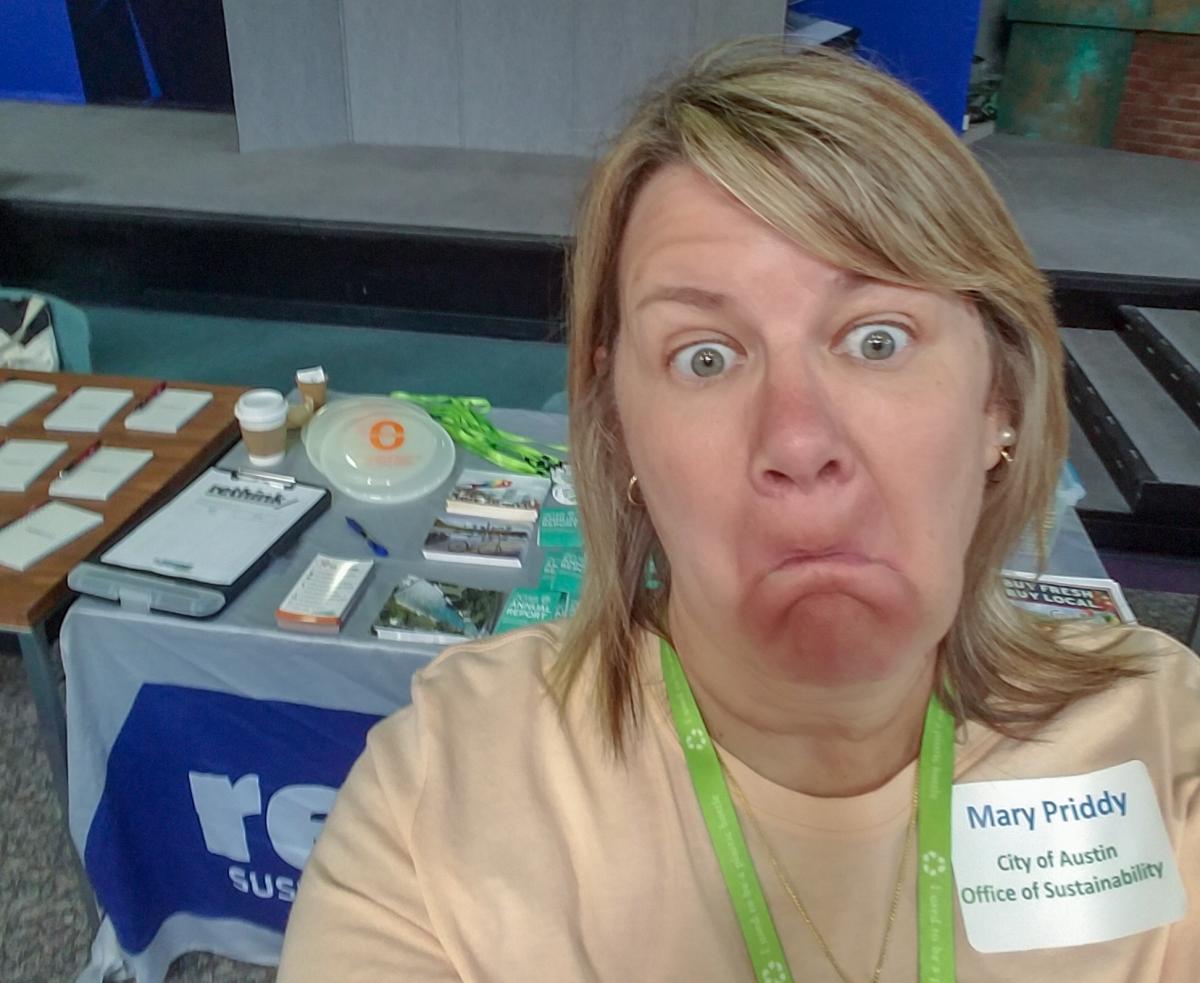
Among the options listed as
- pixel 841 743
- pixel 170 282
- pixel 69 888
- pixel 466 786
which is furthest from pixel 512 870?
pixel 170 282

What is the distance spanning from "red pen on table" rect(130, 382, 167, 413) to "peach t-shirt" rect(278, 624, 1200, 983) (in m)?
1.16

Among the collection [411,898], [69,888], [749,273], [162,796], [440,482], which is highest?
[749,273]

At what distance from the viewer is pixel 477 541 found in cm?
142

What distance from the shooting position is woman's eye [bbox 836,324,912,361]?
2.30 ft

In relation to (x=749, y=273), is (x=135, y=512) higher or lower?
lower

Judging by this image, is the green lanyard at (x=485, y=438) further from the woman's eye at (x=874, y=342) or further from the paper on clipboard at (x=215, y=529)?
the woman's eye at (x=874, y=342)

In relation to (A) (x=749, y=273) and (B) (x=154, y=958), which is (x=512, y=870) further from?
(B) (x=154, y=958)

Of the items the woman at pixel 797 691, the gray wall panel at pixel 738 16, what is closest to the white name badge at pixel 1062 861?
the woman at pixel 797 691

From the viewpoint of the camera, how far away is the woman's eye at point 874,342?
0.70 m

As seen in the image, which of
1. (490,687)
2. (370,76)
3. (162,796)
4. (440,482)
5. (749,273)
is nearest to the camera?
(749,273)

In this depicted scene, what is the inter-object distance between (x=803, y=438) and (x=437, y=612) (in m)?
0.74

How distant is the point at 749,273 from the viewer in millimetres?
692

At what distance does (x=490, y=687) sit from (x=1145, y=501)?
2.23 m

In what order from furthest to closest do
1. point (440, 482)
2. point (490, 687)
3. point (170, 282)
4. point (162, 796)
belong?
1. point (170, 282)
2. point (440, 482)
3. point (162, 796)
4. point (490, 687)
